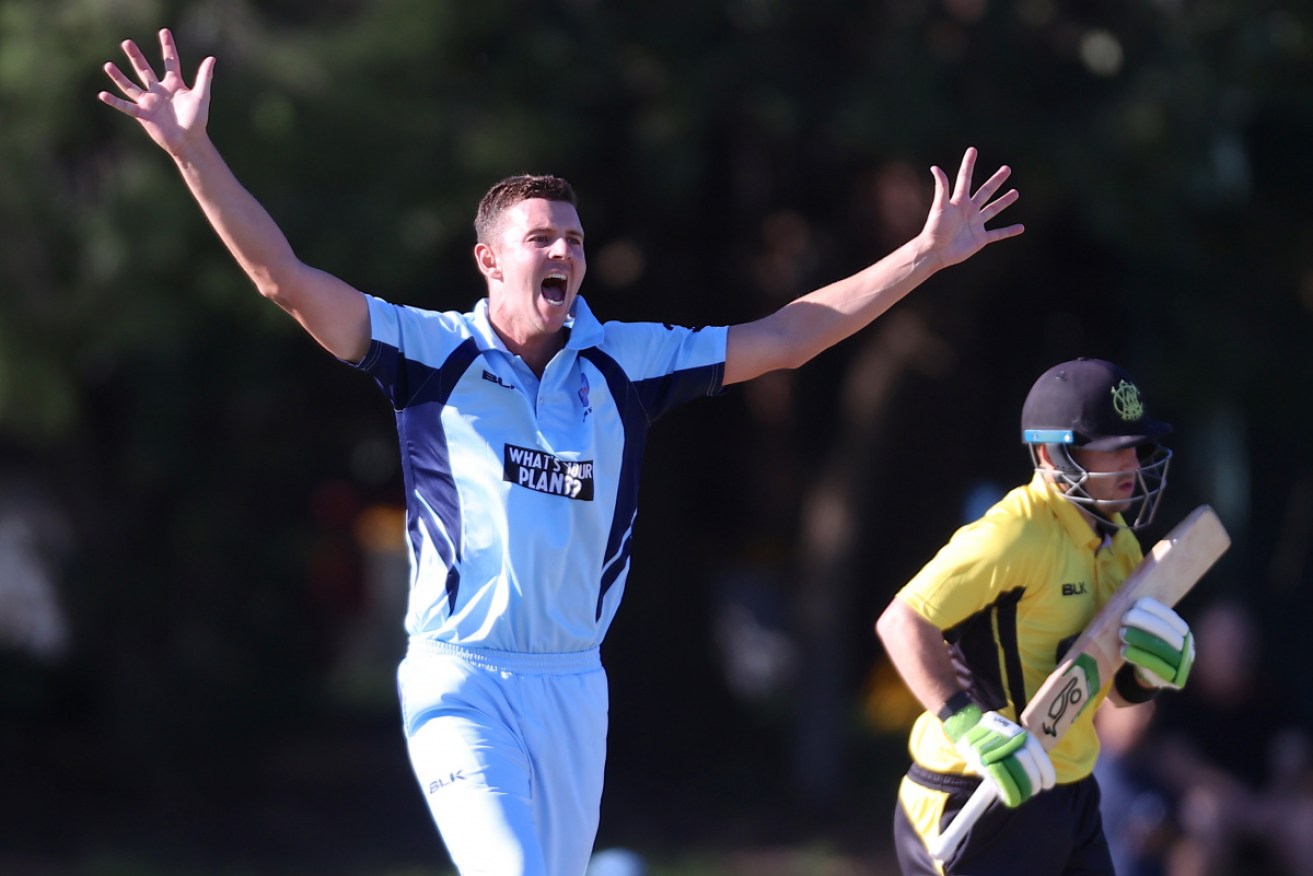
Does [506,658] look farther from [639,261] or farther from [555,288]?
[639,261]

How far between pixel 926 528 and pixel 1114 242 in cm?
431

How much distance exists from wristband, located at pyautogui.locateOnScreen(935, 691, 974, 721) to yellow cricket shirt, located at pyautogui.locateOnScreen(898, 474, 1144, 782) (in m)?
0.11

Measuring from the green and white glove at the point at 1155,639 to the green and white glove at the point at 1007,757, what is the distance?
389 mm

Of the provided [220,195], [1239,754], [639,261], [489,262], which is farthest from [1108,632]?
[639,261]

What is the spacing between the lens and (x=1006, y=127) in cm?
859

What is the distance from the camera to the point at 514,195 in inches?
171

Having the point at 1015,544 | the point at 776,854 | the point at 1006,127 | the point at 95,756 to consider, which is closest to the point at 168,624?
the point at 95,756

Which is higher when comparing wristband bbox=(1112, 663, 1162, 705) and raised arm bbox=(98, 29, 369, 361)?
raised arm bbox=(98, 29, 369, 361)

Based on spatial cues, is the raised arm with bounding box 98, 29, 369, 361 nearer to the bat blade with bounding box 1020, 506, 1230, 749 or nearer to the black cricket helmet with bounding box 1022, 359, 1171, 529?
the black cricket helmet with bounding box 1022, 359, 1171, 529

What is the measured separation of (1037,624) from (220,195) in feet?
7.75

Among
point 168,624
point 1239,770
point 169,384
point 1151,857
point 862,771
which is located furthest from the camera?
point 862,771

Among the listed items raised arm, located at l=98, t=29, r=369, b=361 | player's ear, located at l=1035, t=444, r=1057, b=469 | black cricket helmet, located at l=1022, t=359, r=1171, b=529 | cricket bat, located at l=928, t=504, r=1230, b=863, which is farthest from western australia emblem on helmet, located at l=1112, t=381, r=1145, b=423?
raised arm, located at l=98, t=29, r=369, b=361

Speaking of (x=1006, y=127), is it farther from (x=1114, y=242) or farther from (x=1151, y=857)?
(x=1151, y=857)

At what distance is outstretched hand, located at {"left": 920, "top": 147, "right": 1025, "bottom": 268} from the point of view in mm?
4555
